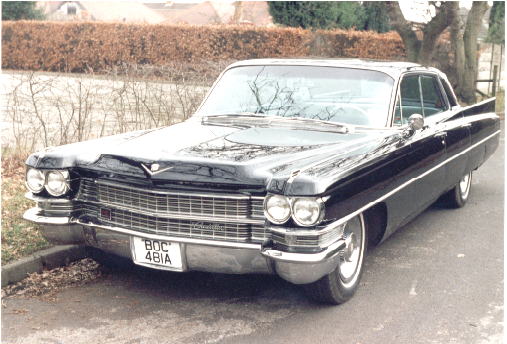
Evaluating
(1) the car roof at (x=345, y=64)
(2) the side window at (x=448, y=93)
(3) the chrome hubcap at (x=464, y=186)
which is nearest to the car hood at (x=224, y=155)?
(1) the car roof at (x=345, y=64)

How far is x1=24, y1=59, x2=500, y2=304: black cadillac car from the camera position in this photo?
10.7 feet

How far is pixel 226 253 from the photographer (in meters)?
3.39

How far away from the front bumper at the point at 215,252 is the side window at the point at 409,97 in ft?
5.91

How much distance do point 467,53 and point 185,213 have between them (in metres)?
14.7

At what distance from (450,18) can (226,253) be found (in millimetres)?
13249

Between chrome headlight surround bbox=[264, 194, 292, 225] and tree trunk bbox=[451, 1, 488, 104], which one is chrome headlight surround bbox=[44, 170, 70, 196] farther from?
tree trunk bbox=[451, 1, 488, 104]

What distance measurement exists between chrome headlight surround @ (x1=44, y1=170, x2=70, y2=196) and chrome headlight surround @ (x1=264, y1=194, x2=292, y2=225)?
145cm

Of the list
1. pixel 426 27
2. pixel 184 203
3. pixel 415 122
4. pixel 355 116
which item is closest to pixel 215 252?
pixel 184 203

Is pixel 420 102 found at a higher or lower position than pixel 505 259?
higher

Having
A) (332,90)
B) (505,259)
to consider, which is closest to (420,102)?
→ (332,90)

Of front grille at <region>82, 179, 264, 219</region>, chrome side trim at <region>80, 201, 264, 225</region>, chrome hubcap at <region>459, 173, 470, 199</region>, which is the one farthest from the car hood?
chrome hubcap at <region>459, 173, 470, 199</region>

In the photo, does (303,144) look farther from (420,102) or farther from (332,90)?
(420,102)

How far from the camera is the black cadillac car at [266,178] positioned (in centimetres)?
326

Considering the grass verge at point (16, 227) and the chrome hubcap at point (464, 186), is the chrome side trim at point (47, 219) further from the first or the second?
the chrome hubcap at point (464, 186)
